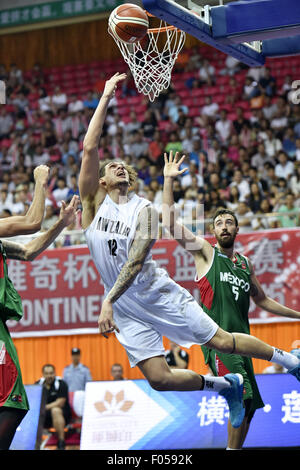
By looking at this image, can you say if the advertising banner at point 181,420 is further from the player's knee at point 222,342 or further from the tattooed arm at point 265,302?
the player's knee at point 222,342

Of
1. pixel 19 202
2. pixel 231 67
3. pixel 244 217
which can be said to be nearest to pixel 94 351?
pixel 244 217

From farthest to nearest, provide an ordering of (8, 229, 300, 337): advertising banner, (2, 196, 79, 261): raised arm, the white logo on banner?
(8, 229, 300, 337): advertising banner, the white logo on banner, (2, 196, 79, 261): raised arm

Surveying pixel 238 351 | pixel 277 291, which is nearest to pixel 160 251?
pixel 277 291

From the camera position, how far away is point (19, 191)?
1573 centimetres

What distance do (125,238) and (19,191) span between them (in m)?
9.87

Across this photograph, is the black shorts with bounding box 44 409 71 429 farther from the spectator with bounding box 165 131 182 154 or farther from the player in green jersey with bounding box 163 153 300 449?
the spectator with bounding box 165 131 182 154

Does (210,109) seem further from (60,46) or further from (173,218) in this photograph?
(173,218)

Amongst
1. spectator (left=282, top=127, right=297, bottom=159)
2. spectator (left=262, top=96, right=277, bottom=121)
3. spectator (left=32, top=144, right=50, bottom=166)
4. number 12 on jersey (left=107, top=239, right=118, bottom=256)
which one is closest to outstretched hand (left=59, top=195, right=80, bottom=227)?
number 12 on jersey (left=107, top=239, right=118, bottom=256)

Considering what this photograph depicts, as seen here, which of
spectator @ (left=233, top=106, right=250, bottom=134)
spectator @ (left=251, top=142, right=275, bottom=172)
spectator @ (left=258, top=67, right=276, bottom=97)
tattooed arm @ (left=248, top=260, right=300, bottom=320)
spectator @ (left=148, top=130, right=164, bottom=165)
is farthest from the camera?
spectator @ (left=258, top=67, right=276, bottom=97)

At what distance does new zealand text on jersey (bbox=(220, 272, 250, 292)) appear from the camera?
732cm

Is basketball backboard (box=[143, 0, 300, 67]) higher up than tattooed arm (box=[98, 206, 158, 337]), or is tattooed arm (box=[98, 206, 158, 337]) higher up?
basketball backboard (box=[143, 0, 300, 67])

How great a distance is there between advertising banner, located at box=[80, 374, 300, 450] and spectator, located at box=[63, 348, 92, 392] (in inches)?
60.8

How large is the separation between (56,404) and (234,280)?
5.41 metres

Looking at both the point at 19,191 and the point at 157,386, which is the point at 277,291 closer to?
the point at 157,386
